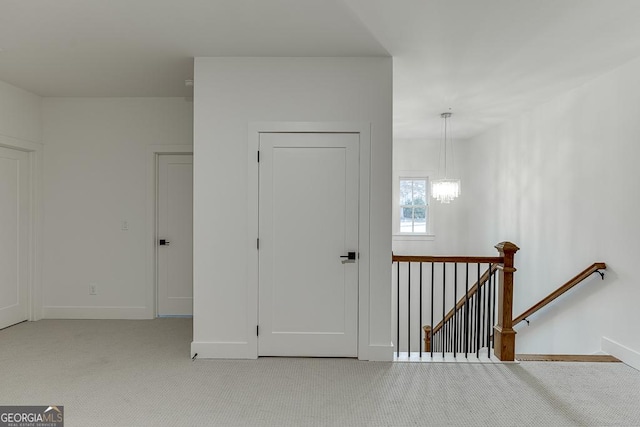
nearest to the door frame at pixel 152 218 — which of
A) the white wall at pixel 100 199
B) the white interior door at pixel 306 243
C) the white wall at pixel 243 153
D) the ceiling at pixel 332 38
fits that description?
the white wall at pixel 100 199

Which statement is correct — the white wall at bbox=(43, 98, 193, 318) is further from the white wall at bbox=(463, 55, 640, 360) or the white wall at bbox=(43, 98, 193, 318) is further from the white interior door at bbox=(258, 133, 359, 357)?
the white wall at bbox=(463, 55, 640, 360)

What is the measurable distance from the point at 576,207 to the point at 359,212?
7.75 feet

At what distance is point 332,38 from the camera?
9.52 ft

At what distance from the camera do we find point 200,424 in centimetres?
227

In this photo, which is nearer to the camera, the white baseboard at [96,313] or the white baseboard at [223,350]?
the white baseboard at [223,350]

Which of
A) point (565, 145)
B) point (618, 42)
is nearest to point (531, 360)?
point (565, 145)

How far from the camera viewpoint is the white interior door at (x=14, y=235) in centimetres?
410

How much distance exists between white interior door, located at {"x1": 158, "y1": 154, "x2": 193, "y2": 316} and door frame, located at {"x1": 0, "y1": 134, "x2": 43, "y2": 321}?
1.32 metres

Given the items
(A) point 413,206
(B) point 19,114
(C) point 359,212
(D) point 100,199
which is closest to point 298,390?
(C) point 359,212

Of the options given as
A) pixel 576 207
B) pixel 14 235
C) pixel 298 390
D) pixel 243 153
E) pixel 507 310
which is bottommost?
pixel 298 390

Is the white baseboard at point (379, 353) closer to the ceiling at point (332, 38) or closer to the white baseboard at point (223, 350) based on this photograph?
the white baseboard at point (223, 350)

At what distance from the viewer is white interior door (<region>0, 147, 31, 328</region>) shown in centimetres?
410

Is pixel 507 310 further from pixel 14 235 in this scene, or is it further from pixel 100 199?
pixel 14 235

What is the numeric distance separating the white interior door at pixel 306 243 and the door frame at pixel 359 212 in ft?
0.14
